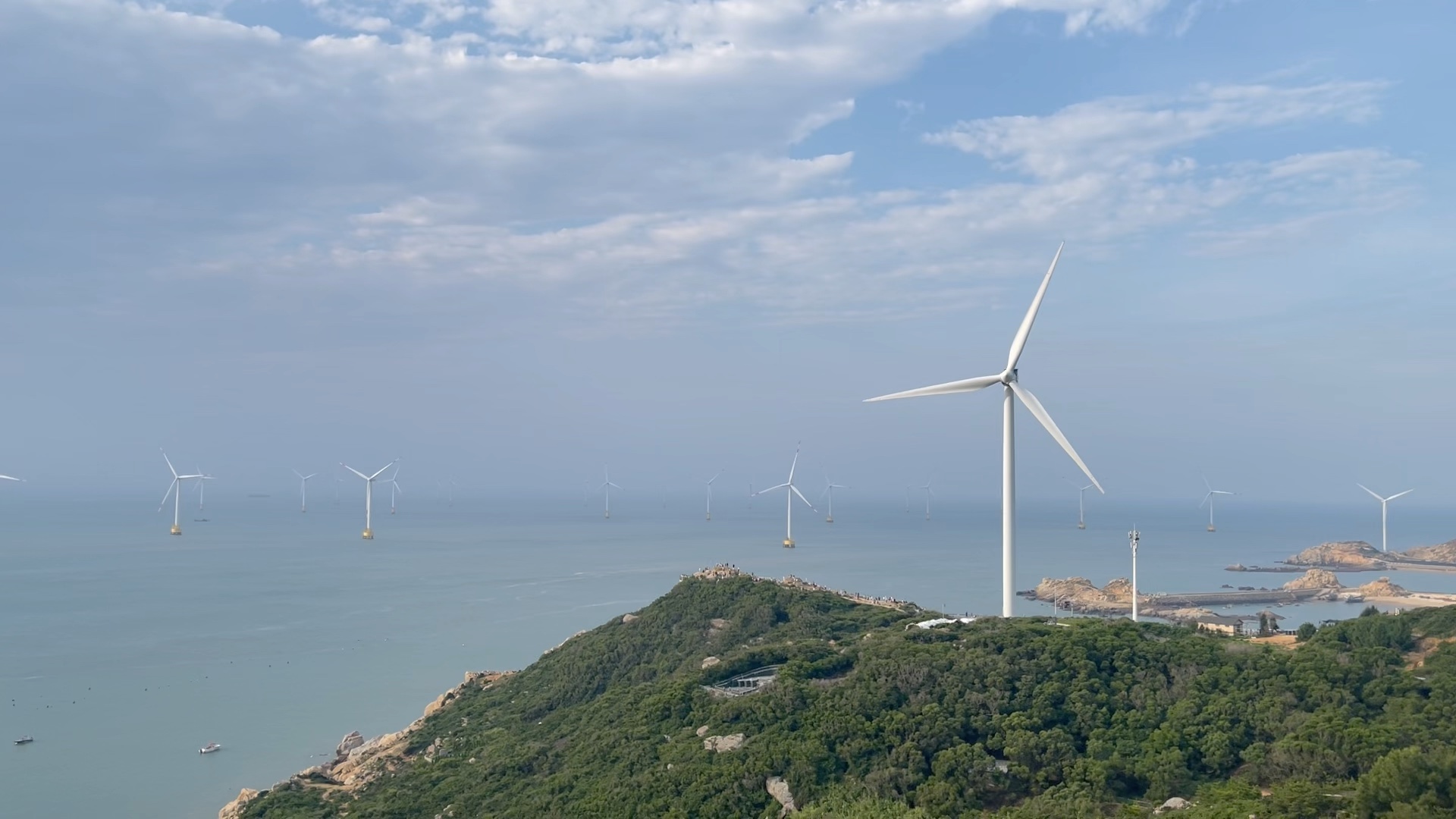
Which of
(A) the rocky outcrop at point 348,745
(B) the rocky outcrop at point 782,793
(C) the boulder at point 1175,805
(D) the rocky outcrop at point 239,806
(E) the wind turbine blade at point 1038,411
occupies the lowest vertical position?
(A) the rocky outcrop at point 348,745

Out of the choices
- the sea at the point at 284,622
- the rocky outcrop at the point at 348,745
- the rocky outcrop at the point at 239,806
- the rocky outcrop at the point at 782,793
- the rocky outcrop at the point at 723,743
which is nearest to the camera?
the rocky outcrop at the point at 782,793

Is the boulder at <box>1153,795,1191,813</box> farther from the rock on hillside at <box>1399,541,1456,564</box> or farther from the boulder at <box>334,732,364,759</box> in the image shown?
the rock on hillside at <box>1399,541,1456,564</box>

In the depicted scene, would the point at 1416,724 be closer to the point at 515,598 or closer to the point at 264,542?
the point at 515,598

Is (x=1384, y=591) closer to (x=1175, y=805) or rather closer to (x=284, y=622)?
(x=1175, y=805)

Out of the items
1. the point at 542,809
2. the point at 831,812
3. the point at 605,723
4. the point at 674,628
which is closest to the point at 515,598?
the point at 674,628

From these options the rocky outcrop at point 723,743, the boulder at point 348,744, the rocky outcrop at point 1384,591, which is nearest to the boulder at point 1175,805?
the rocky outcrop at point 723,743

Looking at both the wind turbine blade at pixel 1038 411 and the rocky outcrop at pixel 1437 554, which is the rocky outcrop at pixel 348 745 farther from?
the rocky outcrop at pixel 1437 554

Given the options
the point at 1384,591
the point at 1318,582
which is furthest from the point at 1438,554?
the point at 1384,591
